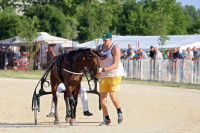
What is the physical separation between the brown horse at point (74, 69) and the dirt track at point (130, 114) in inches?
22.8

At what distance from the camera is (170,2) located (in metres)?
78.5

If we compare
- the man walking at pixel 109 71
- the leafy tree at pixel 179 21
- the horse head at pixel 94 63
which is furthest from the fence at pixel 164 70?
the leafy tree at pixel 179 21

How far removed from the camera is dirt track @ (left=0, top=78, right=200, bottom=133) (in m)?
10.4

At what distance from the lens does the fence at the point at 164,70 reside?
2412cm

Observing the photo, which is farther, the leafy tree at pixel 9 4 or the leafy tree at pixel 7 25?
the leafy tree at pixel 9 4

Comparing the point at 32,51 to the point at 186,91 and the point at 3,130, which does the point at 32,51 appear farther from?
the point at 3,130

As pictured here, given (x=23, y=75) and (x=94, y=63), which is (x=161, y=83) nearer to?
(x=23, y=75)

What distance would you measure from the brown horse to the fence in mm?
13055

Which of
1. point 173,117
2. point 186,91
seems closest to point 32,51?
point 186,91

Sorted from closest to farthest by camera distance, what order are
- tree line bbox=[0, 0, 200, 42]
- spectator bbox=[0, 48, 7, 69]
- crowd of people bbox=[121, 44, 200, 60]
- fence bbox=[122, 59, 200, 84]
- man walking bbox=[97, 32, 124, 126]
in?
man walking bbox=[97, 32, 124, 126], fence bbox=[122, 59, 200, 84], crowd of people bbox=[121, 44, 200, 60], spectator bbox=[0, 48, 7, 69], tree line bbox=[0, 0, 200, 42]

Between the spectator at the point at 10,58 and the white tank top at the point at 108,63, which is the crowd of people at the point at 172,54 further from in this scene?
the white tank top at the point at 108,63

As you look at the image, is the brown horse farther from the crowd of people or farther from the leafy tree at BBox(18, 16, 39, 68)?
the leafy tree at BBox(18, 16, 39, 68)

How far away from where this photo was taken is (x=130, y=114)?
515 inches

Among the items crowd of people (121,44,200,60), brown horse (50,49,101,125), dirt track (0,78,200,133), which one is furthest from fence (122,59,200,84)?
brown horse (50,49,101,125)
